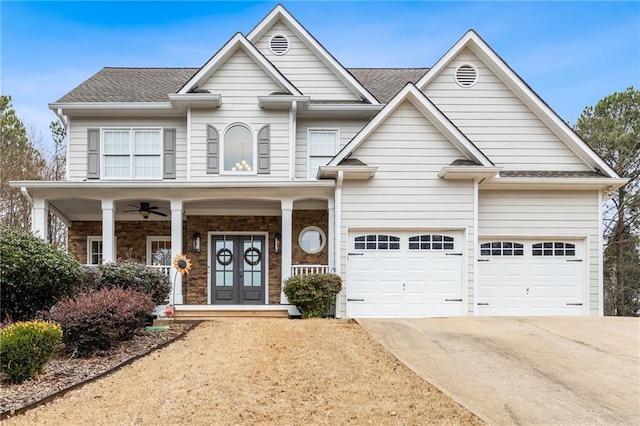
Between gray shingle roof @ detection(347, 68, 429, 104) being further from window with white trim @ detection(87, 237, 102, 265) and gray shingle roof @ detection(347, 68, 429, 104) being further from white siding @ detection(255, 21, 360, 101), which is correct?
window with white trim @ detection(87, 237, 102, 265)

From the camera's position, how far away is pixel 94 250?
52.4ft

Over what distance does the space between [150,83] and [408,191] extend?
9242 millimetres

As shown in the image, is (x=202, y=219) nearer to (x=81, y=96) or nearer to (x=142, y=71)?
(x=81, y=96)

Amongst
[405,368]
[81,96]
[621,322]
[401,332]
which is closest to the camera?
[405,368]

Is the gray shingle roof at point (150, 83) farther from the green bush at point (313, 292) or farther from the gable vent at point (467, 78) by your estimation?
the green bush at point (313, 292)

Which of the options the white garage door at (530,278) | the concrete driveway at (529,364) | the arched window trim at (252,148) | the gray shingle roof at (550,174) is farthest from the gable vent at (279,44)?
the concrete driveway at (529,364)

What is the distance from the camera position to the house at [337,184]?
42.3 feet

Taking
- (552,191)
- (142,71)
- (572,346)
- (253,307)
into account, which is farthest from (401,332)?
(142,71)

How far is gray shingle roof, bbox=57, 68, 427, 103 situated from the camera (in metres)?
15.3

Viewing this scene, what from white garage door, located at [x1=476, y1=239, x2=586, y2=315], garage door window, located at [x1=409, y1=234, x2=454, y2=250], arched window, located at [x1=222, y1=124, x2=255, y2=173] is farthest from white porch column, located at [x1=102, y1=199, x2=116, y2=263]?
white garage door, located at [x1=476, y1=239, x2=586, y2=315]

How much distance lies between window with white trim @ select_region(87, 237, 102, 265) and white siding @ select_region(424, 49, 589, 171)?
420 inches

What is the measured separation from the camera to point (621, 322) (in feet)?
39.1

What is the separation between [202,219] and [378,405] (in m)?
11.0

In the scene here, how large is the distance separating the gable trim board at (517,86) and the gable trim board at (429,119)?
1.63 m
